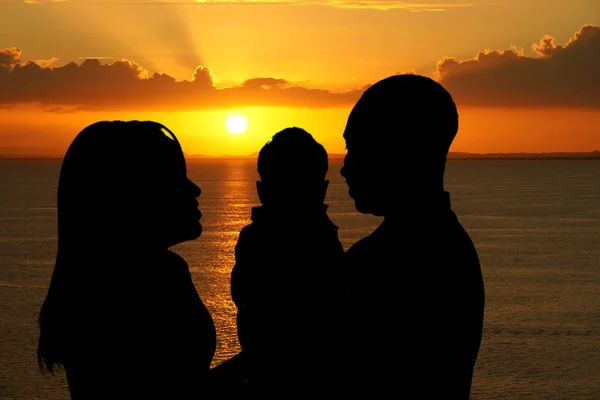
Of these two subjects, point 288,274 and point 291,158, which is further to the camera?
point 291,158

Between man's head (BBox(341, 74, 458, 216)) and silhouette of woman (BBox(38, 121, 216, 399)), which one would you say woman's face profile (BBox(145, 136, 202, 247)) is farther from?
man's head (BBox(341, 74, 458, 216))

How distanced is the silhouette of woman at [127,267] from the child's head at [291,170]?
4.79ft

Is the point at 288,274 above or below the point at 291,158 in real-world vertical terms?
below

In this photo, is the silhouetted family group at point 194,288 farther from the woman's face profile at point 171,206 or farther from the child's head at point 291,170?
the child's head at point 291,170

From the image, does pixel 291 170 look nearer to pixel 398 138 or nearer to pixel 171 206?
pixel 171 206

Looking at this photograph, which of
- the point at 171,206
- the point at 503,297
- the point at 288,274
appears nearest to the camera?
the point at 171,206

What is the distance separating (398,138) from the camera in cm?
228

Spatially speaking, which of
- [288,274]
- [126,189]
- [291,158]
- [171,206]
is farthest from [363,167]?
[291,158]

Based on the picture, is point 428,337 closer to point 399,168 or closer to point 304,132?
point 399,168

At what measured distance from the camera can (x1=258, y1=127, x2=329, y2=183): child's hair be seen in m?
3.95

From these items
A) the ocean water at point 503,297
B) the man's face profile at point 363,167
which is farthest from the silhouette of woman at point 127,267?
the ocean water at point 503,297

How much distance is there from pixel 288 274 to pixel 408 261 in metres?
1.42

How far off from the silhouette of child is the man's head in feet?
2.56

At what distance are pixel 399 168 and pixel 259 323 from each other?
1.35m
